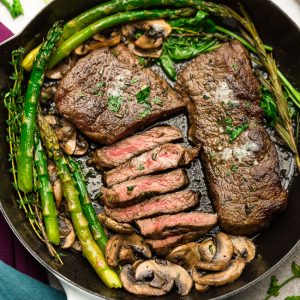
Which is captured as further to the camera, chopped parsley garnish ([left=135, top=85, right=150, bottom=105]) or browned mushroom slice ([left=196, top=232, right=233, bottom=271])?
chopped parsley garnish ([left=135, top=85, right=150, bottom=105])

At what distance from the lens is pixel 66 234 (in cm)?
537

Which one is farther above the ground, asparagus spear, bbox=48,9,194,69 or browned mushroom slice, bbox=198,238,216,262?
asparagus spear, bbox=48,9,194,69

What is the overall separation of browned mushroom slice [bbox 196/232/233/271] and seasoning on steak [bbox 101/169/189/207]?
2.16 feet

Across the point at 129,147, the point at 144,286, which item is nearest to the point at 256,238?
the point at 144,286

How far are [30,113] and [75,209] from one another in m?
1.02

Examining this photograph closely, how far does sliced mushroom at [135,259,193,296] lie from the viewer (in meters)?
5.16

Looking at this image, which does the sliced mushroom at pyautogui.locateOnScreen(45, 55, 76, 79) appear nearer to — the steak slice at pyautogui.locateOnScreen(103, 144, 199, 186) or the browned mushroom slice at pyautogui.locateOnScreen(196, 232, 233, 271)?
the steak slice at pyautogui.locateOnScreen(103, 144, 199, 186)

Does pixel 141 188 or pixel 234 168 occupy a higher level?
pixel 141 188

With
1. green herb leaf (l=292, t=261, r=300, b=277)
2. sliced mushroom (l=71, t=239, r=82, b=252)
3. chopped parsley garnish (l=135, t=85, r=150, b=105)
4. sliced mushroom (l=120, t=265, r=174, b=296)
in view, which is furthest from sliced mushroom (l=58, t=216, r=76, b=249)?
green herb leaf (l=292, t=261, r=300, b=277)

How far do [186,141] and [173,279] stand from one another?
139 centimetres

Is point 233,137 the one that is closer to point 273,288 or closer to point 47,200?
point 273,288

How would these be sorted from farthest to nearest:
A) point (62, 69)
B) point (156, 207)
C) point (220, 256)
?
point (62, 69), point (156, 207), point (220, 256)


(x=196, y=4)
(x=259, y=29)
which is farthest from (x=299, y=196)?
(x=196, y=4)

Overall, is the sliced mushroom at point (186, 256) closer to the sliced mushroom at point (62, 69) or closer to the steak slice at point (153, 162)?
the steak slice at point (153, 162)
